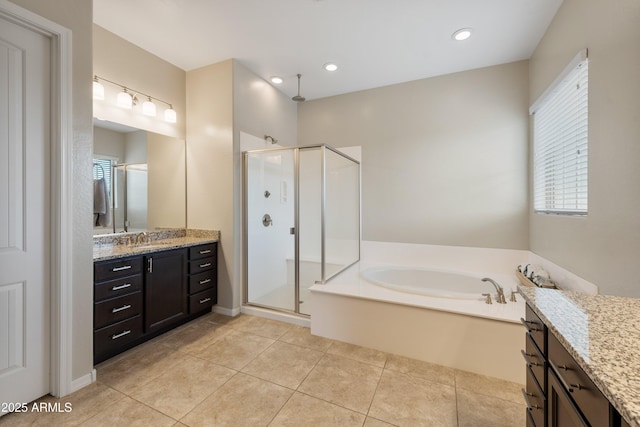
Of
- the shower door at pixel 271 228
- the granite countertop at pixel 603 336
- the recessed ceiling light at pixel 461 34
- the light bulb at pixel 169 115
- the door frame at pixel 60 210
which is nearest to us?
the granite countertop at pixel 603 336

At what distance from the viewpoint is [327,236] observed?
9.21 feet

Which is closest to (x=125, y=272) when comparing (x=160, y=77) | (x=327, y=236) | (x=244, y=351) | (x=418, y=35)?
(x=244, y=351)

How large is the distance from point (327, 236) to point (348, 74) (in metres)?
1.90

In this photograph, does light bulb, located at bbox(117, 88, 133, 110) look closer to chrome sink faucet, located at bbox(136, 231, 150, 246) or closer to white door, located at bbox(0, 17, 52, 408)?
white door, located at bbox(0, 17, 52, 408)

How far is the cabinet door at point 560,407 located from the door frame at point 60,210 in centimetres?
239

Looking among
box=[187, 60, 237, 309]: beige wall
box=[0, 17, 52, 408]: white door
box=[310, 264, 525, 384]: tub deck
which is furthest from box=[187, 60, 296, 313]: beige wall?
box=[0, 17, 52, 408]: white door

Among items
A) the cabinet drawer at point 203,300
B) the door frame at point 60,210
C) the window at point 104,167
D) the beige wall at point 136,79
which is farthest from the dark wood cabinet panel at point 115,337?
the beige wall at point 136,79

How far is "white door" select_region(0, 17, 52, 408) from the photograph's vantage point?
1.41 metres

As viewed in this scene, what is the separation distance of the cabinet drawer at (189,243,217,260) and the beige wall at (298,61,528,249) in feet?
6.06

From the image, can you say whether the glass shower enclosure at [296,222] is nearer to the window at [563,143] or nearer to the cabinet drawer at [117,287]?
the cabinet drawer at [117,287]

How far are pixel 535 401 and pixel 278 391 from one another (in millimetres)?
1339

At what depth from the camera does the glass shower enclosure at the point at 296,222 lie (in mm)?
2699

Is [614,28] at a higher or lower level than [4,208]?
higher

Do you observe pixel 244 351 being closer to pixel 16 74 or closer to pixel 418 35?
pixel 16 74
